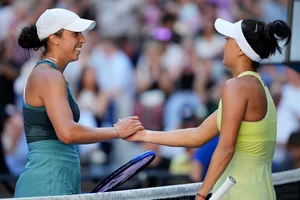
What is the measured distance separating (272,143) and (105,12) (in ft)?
21.6

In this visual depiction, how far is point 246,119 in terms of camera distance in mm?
3977

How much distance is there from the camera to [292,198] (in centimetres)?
613

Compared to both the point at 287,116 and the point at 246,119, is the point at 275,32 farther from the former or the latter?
the point at 287,116

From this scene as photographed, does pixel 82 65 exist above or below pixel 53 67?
below

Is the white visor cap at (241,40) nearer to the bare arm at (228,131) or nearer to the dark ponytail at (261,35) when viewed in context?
the dark ponytail at (261,35)

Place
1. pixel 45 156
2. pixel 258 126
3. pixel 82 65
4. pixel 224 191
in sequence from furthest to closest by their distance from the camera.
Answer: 1. pixel 82 65
2. pixel 45 156
3. pixel 258 126
4. pixel 224 191

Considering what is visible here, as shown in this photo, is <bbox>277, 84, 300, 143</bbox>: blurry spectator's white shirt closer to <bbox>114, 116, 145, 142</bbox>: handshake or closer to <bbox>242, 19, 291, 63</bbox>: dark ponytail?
<bbox>114, 116, 145, 142</bbox>: handshake

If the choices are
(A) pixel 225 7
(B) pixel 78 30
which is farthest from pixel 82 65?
(B) pixel 78 30

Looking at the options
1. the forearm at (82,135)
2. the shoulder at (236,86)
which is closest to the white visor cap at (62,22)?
the forearm at (82,135)

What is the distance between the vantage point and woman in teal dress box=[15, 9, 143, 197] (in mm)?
4195

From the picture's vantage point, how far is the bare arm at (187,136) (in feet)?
14.4

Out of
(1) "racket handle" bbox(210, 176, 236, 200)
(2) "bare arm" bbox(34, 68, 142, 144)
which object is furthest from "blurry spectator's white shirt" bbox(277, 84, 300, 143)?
(1) "racket handle" bbox(210, 176, 236, 200)

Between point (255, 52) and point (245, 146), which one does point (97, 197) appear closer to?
point (245, 146)

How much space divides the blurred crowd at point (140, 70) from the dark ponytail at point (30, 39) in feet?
15.9
